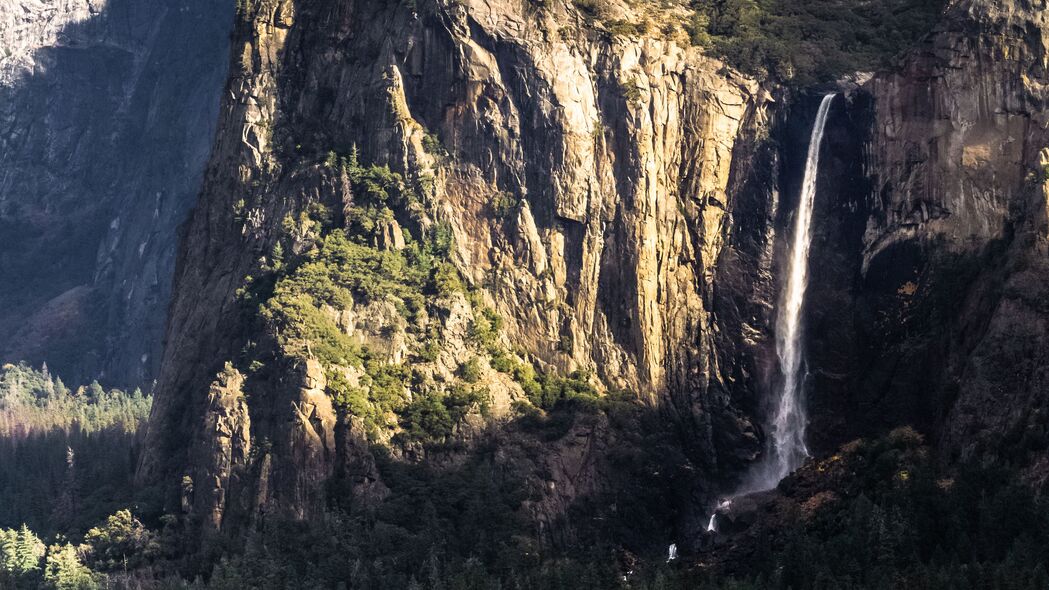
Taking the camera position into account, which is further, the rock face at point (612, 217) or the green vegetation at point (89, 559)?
the green vegetation at point (89, 559)

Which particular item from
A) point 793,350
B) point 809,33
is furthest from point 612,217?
point 809,33

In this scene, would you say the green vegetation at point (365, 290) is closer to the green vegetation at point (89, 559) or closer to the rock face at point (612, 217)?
the rock face at point (612, 217)

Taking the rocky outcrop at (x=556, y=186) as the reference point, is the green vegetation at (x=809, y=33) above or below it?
above

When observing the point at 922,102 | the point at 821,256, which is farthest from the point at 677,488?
the point at 922,102

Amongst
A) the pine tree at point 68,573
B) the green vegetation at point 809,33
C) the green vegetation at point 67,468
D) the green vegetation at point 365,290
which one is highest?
the green vegetation at point 809,33

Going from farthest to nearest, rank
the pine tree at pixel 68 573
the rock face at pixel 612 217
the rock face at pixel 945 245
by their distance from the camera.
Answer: the pine tree at pixel 68 573
the rock face at pixel 612 217
the rock face at pixel 945 245

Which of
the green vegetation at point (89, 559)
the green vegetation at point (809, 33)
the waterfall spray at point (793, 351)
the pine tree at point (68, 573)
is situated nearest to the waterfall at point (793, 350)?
the waterfall spray at point (793, 351)
